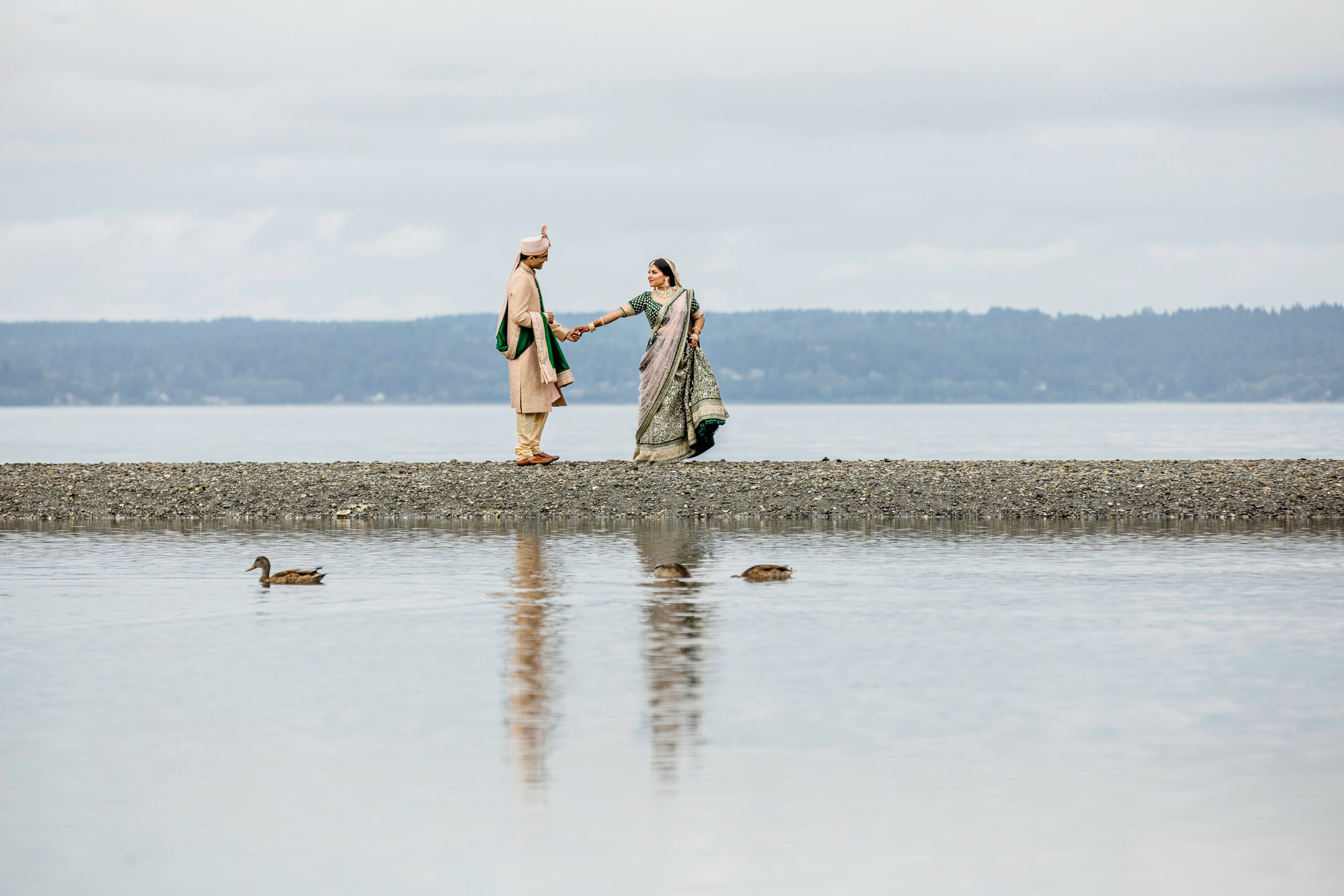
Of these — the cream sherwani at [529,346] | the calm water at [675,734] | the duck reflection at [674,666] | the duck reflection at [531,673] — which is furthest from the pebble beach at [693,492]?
the duck reflection at [531,673]

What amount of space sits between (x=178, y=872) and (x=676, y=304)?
1743 cm

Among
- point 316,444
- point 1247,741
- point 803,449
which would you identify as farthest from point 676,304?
point 316,444

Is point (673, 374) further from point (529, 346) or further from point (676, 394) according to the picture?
point (529, 346)

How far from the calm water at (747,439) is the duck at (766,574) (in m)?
22.5

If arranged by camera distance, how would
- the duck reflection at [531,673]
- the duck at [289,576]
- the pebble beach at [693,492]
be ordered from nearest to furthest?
the duck reflection at [531,673] → the duck at [289,576] → the pebble beach at [693,492]

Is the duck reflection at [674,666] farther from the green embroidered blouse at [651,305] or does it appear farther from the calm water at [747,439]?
the calm water at [747,439]

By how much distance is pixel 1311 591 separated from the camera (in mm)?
12750

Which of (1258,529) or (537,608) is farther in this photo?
(1258,529)

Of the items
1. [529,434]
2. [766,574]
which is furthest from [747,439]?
[766,574]

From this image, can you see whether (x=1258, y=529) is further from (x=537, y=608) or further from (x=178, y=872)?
(x=178, y=872)

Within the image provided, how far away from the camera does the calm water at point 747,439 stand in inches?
1900

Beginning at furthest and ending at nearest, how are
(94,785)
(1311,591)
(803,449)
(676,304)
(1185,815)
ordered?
(803,449), (676,304), (1311,591), (94,785), (1185,815)

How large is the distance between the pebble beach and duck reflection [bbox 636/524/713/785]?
5.78m

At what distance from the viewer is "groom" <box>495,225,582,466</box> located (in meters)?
22.4
